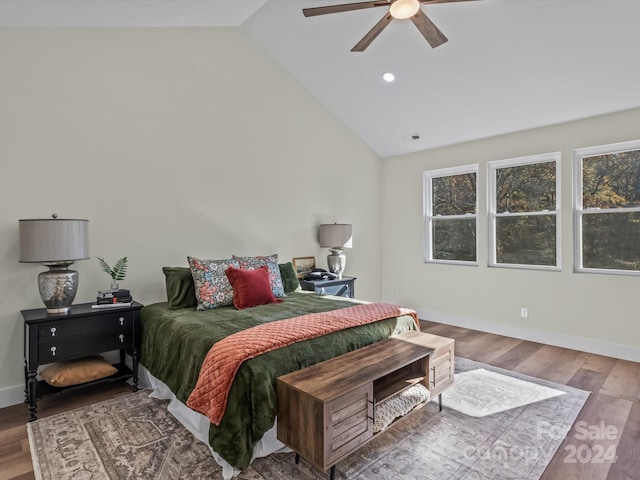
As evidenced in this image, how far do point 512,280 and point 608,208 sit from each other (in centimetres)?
125

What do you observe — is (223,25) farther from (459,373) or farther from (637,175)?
(637,175)

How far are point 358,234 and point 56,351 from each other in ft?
12.8

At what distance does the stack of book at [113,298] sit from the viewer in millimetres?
2899

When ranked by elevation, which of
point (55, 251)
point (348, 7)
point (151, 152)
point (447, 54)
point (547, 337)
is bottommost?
point (547, 337)

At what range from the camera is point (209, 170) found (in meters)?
3.83

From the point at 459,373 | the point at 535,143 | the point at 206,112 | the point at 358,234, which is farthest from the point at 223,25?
the point at 459,373

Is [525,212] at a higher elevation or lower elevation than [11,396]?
higher

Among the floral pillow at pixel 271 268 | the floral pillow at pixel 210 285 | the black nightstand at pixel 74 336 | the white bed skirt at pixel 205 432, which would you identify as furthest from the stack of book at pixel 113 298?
the floral pillow at pixel 271 268

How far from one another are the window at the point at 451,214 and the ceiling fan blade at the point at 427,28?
8.69ft

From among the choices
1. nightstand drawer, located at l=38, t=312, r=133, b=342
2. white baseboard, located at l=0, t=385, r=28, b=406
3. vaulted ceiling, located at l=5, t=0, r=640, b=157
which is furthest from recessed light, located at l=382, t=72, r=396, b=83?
white baseboard, located at l=0, t=385, r=28, b=406

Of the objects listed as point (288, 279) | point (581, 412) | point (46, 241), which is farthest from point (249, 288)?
point (581, 412)

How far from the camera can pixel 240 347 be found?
2041mm

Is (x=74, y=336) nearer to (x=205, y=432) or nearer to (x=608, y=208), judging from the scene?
(x=205, y=432)

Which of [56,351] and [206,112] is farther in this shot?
[206,112]
